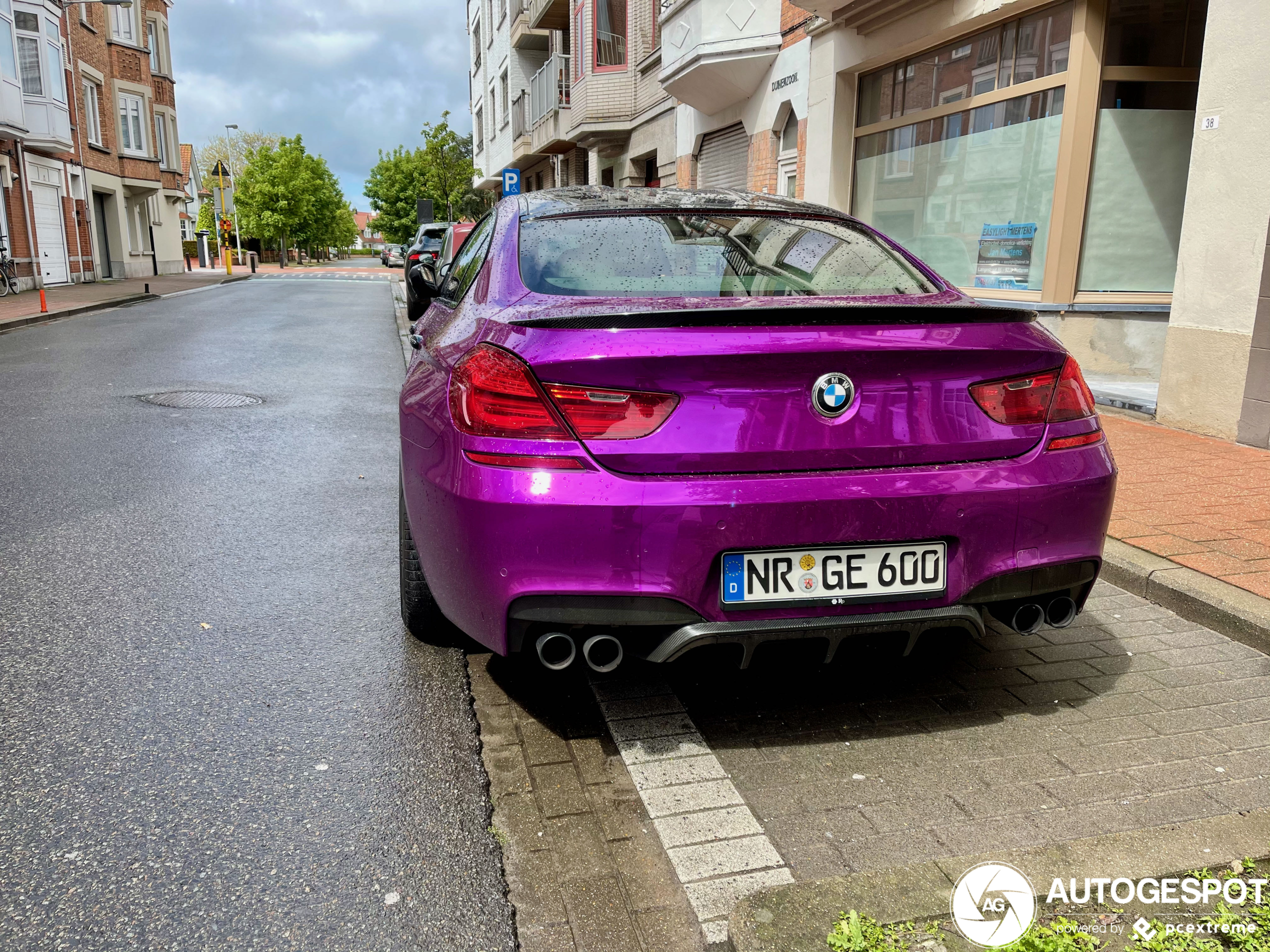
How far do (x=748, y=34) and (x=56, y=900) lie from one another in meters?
15.1

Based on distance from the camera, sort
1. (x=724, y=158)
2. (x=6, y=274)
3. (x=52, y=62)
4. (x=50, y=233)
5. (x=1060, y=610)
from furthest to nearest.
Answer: (x=50, y=233)
(x=52, y=62)
(x=6, y=274)
(x=724, y=158)
(x=1060, y=610)

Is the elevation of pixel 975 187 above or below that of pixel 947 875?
above

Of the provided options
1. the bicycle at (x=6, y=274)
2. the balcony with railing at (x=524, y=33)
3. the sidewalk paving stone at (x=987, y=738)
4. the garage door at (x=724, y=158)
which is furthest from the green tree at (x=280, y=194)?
the sidewalk paving stone at (x=987, y=738)

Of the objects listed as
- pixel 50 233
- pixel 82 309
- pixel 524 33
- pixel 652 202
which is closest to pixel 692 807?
pixel 652 202

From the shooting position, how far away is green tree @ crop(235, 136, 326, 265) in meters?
66.9

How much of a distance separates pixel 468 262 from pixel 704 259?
1.34 meters

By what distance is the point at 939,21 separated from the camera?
1087 centimetres

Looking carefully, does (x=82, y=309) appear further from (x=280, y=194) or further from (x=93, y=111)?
(x=280, y=194)

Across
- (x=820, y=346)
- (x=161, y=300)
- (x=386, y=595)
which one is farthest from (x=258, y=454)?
(x=161, y=300)

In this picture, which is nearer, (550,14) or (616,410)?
(616,410)

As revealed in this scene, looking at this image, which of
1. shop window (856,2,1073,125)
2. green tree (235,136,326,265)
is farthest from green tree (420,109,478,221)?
shop window (856,2,1073,125)

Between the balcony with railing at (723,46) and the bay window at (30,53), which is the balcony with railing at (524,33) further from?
the balcony with railing at (723,46)

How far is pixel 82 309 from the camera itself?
832 inches

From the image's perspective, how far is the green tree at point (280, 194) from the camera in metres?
66.9
